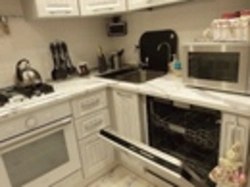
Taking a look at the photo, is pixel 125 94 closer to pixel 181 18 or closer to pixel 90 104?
pixel 90 104

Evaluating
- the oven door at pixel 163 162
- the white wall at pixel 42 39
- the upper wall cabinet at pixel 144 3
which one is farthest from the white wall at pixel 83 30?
the oven door at pixel 163 162

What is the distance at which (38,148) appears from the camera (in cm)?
144

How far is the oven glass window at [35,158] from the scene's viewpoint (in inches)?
52.9

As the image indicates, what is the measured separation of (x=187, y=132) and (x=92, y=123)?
0.75 m

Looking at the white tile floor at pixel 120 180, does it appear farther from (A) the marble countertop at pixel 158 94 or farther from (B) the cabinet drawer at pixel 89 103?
(A) the marble countertop at pixel 158 94

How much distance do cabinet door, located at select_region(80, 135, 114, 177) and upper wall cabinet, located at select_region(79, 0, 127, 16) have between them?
1052 millimetres

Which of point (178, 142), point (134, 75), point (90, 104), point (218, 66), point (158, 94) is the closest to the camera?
point (218, 66)

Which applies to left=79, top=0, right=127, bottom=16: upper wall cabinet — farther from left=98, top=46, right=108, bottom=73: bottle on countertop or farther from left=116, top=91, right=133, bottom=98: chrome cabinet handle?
left=116, top=91, right=133, bottom=98: chrome cabinet handle

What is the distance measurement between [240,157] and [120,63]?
4.93ft

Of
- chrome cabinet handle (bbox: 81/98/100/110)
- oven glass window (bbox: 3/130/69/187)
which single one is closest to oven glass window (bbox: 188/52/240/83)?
chrome cabinet handle (bbox: 81/98/100/110)

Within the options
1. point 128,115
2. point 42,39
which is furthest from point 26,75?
point 128,115

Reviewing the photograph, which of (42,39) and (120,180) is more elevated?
(42,39)

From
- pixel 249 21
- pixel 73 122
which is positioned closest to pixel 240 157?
pixel 249 21

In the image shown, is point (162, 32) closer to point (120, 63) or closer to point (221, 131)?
point (120, 63)
